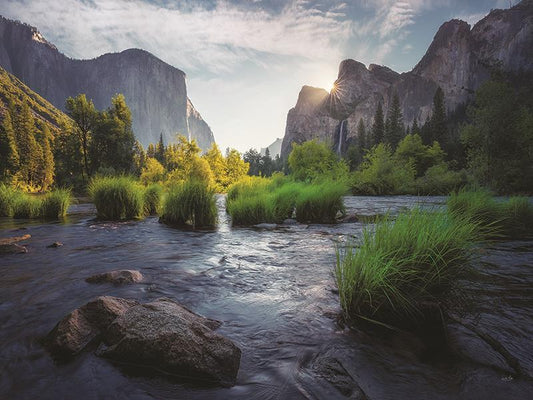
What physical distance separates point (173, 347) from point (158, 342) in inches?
5.6

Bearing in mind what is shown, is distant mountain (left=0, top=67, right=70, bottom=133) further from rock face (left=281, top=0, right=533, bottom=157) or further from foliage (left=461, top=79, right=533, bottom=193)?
rock face (left=281, top=0, right=533, bottom=157)

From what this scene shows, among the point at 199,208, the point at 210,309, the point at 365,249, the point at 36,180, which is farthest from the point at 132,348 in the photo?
the point at 36,180

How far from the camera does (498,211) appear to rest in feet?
26.9

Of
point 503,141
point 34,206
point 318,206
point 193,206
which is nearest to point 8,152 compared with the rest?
point 34,206

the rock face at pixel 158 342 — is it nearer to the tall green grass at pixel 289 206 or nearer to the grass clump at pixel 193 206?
the grass clump at pixel 193 206

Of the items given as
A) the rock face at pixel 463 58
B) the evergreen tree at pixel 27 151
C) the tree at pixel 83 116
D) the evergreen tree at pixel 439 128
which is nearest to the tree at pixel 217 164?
the tree at pixel 83 116

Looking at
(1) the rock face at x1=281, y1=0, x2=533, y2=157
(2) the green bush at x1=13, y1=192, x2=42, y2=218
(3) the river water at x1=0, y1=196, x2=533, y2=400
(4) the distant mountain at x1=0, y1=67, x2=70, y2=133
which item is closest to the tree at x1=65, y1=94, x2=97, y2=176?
(2) the green bush at x1=13, y1=192, x2=42, y2=218

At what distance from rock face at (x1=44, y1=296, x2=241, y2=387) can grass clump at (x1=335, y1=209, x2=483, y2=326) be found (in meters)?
1.50

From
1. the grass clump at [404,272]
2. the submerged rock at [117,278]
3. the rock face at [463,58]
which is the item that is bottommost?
the submerged rock at [117,278]

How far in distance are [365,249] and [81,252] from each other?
656 centimetres

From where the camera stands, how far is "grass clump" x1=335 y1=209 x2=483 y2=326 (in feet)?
10.1

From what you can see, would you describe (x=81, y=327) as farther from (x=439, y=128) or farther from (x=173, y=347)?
(x=439, y=128)

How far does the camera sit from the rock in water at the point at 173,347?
2314 mm

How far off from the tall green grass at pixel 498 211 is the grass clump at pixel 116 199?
11.7 meters
